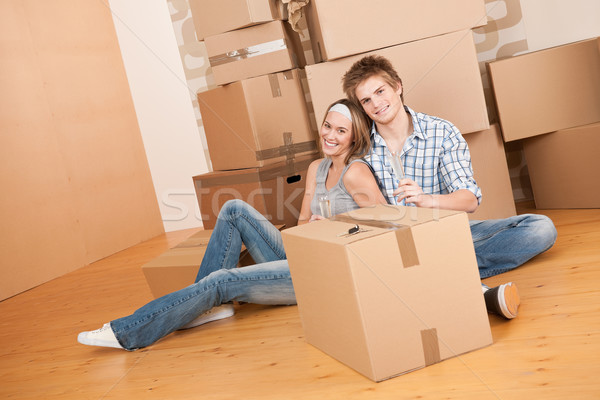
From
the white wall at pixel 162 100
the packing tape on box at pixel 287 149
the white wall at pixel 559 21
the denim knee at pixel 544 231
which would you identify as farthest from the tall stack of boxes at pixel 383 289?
the white wall at pixel 162 100

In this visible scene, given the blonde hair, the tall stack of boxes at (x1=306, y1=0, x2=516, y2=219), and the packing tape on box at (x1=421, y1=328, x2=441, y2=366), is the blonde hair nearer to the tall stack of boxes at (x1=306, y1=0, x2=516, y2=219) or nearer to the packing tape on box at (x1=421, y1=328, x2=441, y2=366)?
the tall stack of boxes at (x1=306, y1=0, x2=516, y2=219)

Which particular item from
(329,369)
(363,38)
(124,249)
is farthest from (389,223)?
(124,249)

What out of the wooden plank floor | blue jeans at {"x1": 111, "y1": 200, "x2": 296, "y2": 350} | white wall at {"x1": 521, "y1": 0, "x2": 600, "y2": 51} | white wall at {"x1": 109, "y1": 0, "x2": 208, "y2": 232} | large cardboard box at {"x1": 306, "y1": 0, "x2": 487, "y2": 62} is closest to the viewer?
the wooden plank floor

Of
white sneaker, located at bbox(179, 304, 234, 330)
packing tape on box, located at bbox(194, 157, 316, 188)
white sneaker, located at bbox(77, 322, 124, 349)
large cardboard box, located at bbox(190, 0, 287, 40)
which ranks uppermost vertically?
large cardboard box, located at bbox(190, 0, 287, 40)

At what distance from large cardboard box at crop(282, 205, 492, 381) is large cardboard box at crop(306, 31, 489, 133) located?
112 cm

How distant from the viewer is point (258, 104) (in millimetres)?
2611

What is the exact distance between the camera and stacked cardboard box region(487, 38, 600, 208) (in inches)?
99.7

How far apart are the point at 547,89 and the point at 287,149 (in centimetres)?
115

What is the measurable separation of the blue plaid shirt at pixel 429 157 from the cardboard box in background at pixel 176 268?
539 mm

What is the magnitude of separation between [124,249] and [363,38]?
2653 millimetres

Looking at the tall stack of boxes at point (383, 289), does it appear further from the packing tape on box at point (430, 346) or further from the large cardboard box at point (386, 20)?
the large cardboard box at point (386, 20)

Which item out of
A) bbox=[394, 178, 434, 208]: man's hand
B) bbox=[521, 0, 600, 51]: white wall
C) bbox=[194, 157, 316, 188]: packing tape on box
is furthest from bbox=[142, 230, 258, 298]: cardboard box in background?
bbox=[521, 0, 600, 51]: white wall

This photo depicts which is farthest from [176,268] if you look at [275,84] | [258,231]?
[275,84]

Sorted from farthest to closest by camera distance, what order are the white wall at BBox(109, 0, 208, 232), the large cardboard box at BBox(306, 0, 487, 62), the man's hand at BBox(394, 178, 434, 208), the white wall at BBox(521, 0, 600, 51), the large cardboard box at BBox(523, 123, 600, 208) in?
the white wall at BBox(109, 0, 208, 232) < the white wall at BBox(521, 0, 600, 51) < the large cardboard box at BBox(523, 123, 600, 208) < the large cardboard box at BBox(306, 0, 487, 62) < the man's hand at BBox(394, 178, 434, 208)
